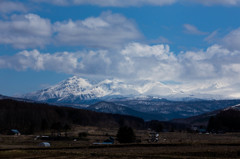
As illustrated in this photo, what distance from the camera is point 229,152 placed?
49.8m

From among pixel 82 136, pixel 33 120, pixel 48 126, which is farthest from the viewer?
pixel 33 120

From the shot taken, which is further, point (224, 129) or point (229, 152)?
point (224, 129)

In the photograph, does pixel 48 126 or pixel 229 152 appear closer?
pixel 229 152

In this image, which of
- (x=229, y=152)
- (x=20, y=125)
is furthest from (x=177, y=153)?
(x=20, y=125)

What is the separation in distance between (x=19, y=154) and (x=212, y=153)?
28549 mm

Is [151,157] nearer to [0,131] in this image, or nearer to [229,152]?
[229,152]

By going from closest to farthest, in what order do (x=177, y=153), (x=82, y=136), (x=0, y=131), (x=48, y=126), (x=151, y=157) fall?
(x=151, y=157) → (x=177, y=153) → (x=82, y=136) → (x=0, y=131) → (x=48, y=126)

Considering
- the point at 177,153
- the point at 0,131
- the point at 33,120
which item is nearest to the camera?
the point at 177,153

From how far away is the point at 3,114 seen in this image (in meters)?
188

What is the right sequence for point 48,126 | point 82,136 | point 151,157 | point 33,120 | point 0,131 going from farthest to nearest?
1. point 33,120
2. point 48,126
3. point 0,131
4. point 82,136
5. point 151,157

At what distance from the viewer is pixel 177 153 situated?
168 ft

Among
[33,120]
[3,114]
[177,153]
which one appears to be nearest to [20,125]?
[33,120]

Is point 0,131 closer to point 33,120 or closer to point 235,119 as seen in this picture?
point 33,120

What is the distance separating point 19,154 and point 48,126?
114173mm
